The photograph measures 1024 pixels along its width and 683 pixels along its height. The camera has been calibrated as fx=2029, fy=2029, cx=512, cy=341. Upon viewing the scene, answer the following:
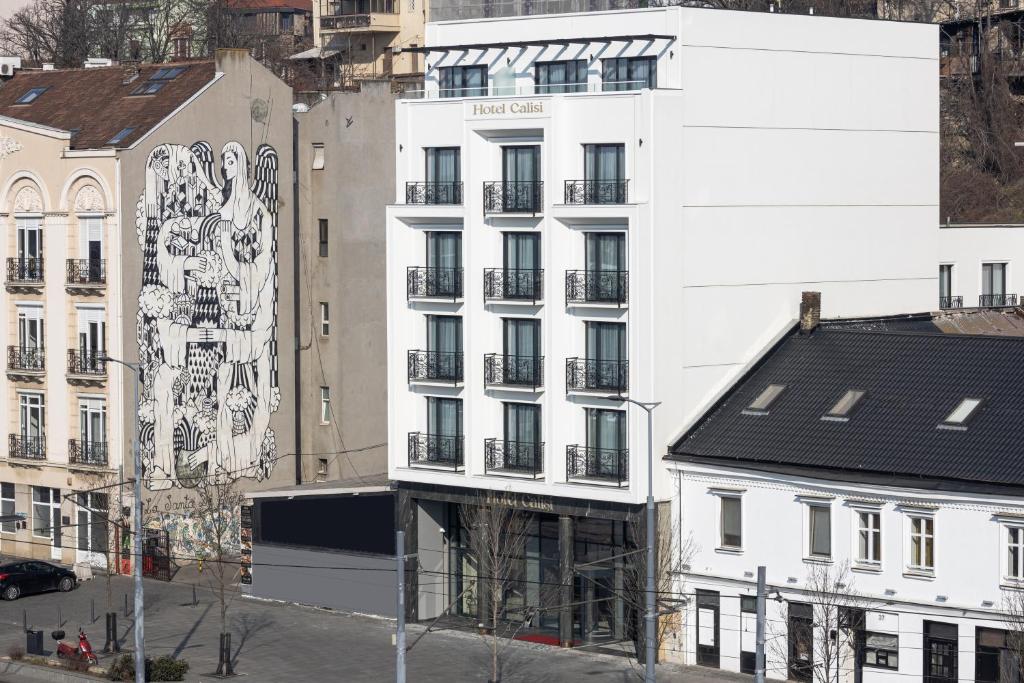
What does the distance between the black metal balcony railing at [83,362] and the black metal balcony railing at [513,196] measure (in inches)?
788

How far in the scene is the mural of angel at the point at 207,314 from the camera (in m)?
79.7

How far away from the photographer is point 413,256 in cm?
6981

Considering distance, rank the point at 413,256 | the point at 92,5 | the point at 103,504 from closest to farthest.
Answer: the point at 413,256, the point at 103,504, the point at 92,5

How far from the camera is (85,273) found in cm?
7969

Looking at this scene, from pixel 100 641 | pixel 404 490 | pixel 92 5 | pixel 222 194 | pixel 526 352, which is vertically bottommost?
pixel 100 641

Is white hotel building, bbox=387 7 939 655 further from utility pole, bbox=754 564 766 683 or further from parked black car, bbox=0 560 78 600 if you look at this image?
parked black car, bbox=0 560 78 600

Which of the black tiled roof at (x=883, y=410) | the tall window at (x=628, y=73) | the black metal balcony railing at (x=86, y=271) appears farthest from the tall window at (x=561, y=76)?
the black metal balcony railing at (x=86, y=271)

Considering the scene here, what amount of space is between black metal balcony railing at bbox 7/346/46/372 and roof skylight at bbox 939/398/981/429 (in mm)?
38582

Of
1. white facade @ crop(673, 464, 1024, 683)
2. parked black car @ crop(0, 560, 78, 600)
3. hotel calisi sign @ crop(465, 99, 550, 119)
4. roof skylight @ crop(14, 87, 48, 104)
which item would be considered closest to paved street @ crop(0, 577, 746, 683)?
parked black car @ crop(0, 560, 78, 600)

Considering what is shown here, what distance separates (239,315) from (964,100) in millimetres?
45112

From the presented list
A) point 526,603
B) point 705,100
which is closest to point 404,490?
point 526,603

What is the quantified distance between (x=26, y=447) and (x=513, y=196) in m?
26.5

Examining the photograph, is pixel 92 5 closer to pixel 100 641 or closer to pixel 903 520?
pixel 100 641

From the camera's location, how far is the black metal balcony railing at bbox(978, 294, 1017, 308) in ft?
268
